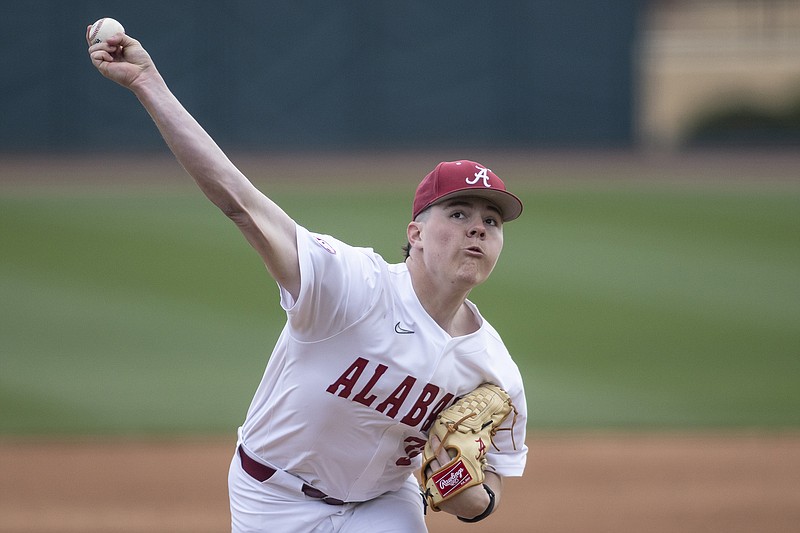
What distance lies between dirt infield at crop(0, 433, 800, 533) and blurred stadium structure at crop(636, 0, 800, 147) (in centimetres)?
1798

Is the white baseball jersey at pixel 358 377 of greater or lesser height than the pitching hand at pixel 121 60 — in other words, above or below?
below

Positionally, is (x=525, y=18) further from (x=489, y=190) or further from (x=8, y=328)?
(x=489, y=190)

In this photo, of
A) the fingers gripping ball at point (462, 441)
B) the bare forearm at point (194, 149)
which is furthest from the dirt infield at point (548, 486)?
the bare forearm at point (194, 149)

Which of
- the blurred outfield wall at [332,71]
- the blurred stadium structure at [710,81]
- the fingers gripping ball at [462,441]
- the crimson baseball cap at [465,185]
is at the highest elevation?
the blurred stadium structure at [710,81]

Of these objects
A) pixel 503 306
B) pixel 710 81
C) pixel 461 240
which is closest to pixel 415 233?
pixel 461 240

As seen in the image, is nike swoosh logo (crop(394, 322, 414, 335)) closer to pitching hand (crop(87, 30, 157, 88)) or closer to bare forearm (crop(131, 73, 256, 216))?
bare forearm (crop(131, 73, 256, 216))

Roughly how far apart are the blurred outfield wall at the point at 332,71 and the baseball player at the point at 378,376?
2106cm

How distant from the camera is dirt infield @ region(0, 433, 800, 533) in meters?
6.77

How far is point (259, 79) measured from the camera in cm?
2452

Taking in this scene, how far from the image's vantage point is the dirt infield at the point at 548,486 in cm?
677

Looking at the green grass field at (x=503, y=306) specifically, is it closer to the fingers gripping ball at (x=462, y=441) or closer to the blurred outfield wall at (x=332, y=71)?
the fingers gripping ball at (x=462, y=441)

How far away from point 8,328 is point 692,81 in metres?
19.0

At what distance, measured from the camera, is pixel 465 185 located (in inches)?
145

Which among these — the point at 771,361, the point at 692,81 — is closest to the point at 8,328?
the point at 771,361
